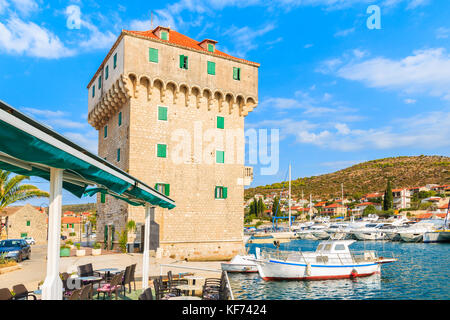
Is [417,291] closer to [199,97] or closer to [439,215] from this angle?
[199,97]

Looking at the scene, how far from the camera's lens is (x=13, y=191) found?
24750 millimetres

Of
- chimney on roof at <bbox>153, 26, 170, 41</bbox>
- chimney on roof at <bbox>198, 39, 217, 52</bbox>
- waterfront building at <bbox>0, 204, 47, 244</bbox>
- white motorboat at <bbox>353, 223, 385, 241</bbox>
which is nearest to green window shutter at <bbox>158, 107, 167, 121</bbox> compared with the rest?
chimney on roof at <bbox>153, 26, 170, 41</bbox>

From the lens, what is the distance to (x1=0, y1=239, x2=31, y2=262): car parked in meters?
22.9

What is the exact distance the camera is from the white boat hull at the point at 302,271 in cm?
2356

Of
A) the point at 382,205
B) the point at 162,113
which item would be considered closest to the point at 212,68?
the point at 162,113

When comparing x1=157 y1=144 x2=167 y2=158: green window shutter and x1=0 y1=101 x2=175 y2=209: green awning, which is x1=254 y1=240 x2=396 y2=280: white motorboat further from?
x1=0 y1=101 x2=175 y2=209: green awning

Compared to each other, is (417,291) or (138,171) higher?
(138,171)

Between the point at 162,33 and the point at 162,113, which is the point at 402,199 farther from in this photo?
the point at 162,33

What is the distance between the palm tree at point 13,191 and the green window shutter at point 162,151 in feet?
28.6

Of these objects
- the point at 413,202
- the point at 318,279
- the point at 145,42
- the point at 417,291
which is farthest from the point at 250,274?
the point at 413,202

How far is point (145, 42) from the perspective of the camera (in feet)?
90.3

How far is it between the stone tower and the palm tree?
20.4 feet

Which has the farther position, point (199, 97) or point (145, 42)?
point (199, 97)
